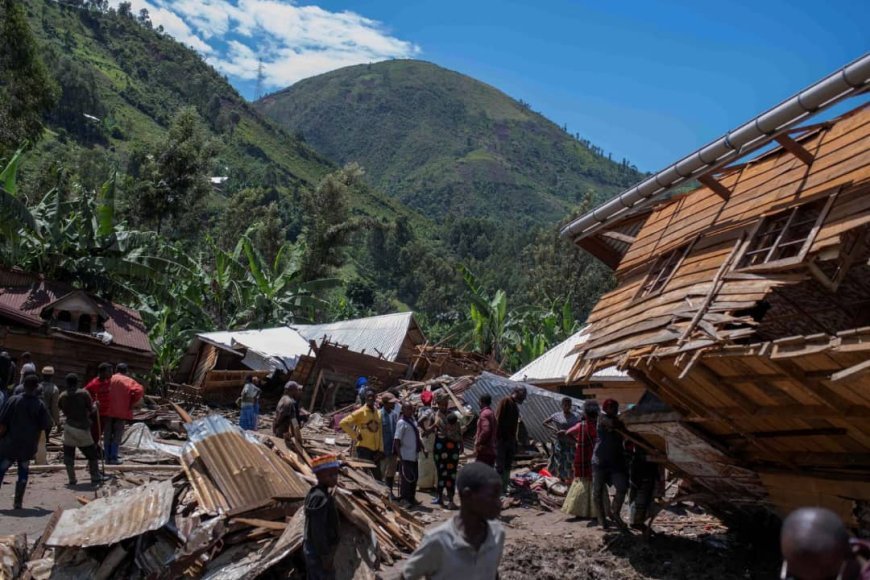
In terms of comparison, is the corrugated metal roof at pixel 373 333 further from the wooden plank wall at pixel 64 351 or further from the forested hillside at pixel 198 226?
the wooden plank wall at pixel 64 351

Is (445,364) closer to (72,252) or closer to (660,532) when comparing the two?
(72,252)

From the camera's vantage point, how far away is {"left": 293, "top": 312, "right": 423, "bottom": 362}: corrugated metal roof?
2528cm

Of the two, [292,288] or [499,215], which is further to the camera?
[499,215]

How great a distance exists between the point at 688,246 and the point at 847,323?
7.09 feet

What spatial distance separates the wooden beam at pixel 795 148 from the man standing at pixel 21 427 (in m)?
8.90

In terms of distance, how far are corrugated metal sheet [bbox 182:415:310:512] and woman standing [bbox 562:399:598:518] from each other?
376cm

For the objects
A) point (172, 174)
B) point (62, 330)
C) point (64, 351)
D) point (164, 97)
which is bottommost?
point (64, 351)

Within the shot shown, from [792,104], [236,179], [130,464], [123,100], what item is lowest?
[130,464]

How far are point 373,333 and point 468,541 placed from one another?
22554 millimetres

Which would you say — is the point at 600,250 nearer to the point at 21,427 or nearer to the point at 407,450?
the point at 407,450

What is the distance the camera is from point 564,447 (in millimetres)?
13508

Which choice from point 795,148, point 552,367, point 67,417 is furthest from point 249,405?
point 795,148

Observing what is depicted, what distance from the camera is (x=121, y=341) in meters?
21.7

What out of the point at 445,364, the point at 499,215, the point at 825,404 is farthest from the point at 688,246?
the point at 499,215
